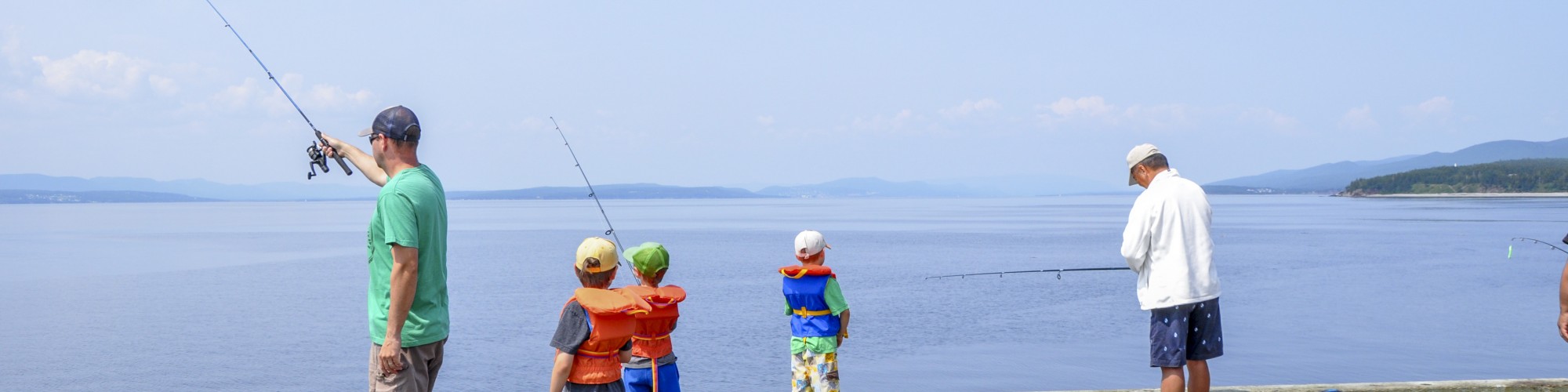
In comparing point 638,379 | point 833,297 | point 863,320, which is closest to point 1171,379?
point 833,297

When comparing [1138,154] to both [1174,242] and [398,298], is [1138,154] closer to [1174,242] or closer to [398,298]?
[1174,242]

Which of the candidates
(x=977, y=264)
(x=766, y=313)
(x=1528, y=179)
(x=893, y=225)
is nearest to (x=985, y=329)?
(x=766, y=313)

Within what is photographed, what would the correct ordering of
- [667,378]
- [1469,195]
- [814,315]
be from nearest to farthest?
[667,378] < [814,315] < [1469,195]

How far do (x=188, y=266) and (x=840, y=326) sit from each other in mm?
28526

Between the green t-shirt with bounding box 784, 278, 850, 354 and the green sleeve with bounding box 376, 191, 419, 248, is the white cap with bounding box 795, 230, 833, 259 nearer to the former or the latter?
the green t-shirt with bounding box 784, 278, 850, 354

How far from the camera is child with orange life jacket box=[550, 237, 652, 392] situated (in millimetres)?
3758

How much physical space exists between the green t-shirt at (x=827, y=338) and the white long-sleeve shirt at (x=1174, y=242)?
118 centimetres

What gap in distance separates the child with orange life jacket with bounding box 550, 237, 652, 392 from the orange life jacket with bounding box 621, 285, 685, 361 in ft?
0.83

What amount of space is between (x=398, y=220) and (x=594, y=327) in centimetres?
78

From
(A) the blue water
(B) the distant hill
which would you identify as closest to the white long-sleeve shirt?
(A) the blue water

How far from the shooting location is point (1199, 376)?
4684 mm

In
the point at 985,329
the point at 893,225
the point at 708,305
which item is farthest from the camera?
the point at 893,225

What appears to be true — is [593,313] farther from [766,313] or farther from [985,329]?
[766,313]

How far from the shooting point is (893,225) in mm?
62781
